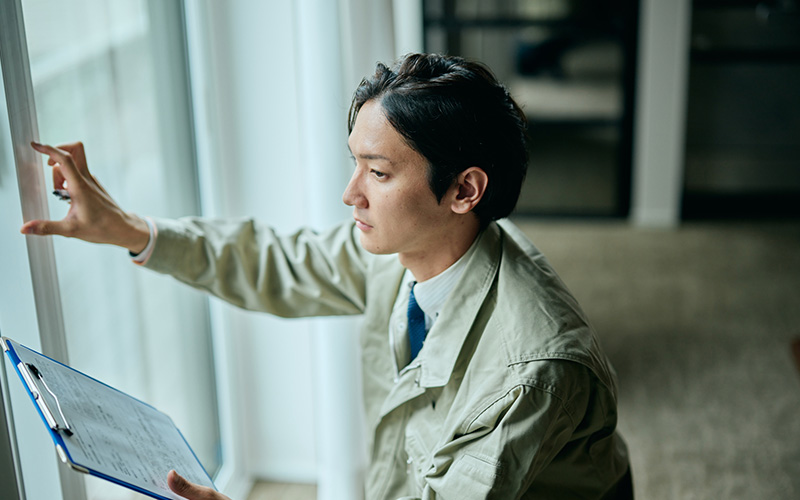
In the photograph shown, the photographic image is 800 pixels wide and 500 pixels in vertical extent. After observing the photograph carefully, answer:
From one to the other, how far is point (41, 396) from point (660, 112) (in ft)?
12.2

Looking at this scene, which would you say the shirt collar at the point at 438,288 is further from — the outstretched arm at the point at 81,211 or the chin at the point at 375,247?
the outstretched arm at the point at 81,211

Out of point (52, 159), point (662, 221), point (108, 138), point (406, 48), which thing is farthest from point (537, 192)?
point (52, 159)

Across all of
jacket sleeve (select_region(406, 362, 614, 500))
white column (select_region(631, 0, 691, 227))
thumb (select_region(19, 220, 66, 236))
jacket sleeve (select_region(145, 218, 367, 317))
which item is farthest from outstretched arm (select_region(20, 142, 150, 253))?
white column (select_region(631, 0, 691, 227))

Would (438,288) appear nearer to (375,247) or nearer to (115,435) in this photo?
(375,247)

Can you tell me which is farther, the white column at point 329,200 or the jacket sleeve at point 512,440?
the white column at point 329,200

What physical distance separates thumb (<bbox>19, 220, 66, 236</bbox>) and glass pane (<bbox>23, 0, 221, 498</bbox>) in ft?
0.50

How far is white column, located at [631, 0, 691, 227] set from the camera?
13.5ft

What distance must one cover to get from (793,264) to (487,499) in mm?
3123

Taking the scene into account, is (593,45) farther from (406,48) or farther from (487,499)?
(487,499)

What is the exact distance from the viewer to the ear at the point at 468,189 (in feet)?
4.03

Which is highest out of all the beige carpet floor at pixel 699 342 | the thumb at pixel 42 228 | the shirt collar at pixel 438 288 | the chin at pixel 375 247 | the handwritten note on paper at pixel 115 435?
the thumb at pixel 42 228

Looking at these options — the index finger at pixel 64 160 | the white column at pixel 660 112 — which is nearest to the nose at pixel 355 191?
the index finger at pixel 64 160

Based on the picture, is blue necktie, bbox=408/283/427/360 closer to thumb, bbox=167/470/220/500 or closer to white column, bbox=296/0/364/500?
thumb, bbox=167/470/220/500

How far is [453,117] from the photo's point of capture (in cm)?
118
